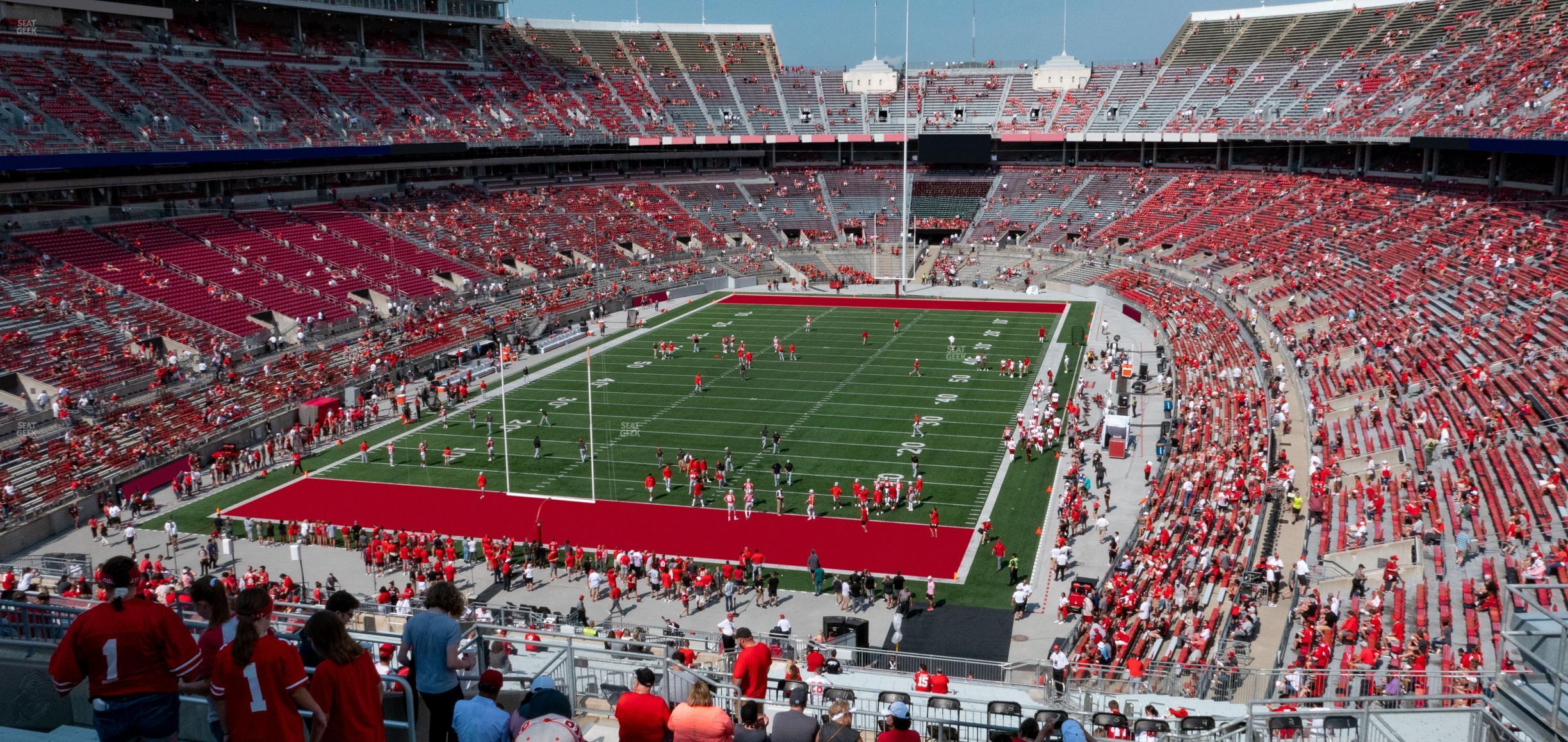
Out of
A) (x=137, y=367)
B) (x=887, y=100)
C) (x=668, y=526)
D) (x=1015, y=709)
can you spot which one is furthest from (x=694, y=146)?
(x=1015, y=709)

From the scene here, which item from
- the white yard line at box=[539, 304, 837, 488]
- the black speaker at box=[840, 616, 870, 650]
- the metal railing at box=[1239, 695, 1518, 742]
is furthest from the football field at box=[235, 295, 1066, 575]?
the metal railing at box=[1239, 695, 1518, 742]

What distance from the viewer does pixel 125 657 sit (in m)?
6.03

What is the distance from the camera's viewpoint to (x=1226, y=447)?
24.5 metres

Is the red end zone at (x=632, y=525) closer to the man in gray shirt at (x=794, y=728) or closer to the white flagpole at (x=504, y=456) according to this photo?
the white flagpole at (x=504, y=456)

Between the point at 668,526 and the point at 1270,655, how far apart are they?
12.4 meters

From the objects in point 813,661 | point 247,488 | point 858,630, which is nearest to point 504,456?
point 247,488

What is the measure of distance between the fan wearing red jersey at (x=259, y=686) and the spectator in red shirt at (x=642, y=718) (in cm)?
184

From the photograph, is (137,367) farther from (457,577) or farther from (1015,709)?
(1015,709)

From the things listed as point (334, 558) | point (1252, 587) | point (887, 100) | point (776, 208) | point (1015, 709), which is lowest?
point (334, 558)

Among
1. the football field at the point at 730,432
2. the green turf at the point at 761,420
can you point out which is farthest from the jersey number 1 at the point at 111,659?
the green turf at the point at 761,420

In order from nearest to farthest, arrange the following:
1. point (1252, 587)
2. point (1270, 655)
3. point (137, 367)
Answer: point (1270, 655) → point (1252, 587) → point (137, 367)

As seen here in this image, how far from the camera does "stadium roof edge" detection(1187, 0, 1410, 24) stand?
63.0 metres

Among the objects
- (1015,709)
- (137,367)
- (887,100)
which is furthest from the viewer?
(887,100)

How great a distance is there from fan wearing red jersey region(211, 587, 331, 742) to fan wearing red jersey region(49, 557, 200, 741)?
2.31ft
